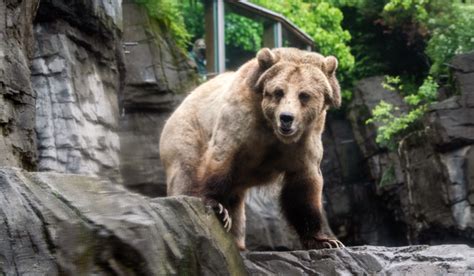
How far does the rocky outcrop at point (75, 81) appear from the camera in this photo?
7.98 metres

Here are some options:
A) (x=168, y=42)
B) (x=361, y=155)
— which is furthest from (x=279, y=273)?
(x=361, y=155)

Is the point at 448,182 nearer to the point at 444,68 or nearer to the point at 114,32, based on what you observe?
the point at 444,68

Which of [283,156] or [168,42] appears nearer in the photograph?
[283,156]

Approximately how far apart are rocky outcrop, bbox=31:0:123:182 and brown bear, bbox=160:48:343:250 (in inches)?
57.6

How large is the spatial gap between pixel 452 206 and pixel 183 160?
809 centimetres

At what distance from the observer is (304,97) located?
6297 mm

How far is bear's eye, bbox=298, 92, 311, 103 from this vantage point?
6277 mm

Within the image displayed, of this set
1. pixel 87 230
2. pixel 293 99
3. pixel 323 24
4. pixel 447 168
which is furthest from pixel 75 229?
pixel 323 24

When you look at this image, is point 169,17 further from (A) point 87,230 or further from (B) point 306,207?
(A) point 87,230

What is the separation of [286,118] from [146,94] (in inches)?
246

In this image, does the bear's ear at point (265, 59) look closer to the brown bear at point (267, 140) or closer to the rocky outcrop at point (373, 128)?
the brown bear at point (267, 140)

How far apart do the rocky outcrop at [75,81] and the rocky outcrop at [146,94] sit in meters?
3.19

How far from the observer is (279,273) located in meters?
5.92

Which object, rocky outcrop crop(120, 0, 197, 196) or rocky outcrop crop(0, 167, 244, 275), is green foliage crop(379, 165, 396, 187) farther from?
rocky outcrop crop(0, 167, 244, 275)
